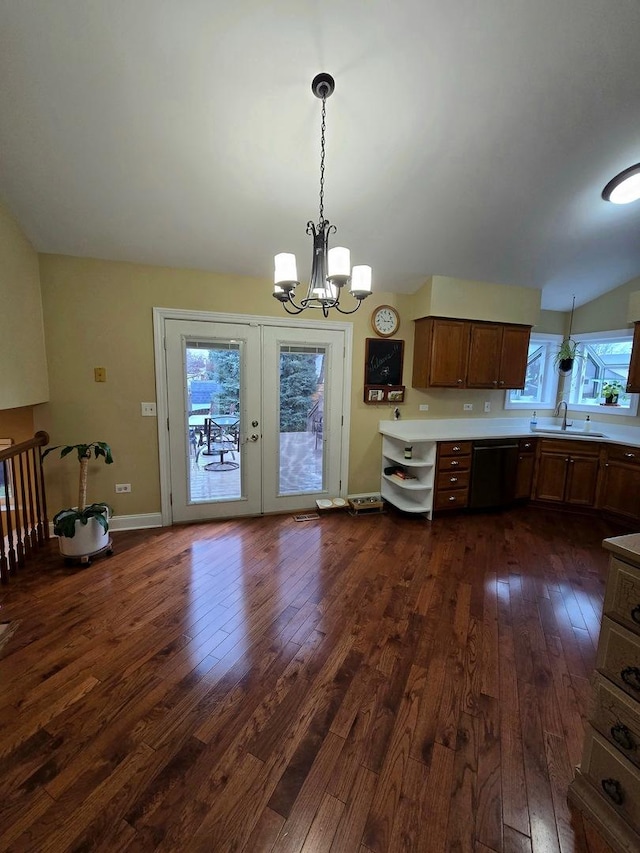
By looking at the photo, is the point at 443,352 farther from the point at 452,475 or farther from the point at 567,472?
the point at 567,472

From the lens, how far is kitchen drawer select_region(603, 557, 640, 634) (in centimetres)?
114

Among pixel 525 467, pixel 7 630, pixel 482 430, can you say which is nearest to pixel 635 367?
pixel 525 467

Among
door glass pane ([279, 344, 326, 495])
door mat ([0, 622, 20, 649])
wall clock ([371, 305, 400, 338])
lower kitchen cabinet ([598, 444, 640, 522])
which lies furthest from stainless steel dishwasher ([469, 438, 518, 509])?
door mat ([0, 622, 20, 649])

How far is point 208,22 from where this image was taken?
1.70 meters

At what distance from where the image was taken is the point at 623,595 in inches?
46.4

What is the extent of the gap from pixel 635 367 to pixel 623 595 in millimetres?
3547

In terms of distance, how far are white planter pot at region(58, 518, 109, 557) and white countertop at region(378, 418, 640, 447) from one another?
294cm

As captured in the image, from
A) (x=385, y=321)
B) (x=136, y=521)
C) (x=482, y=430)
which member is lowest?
(x=136, y=521)

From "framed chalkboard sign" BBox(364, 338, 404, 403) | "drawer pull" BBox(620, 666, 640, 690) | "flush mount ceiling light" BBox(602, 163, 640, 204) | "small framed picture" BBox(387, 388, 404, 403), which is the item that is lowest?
"drawer pull" BBox(620, 666, 640, 690)

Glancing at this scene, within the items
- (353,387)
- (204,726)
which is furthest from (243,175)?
(204,726)

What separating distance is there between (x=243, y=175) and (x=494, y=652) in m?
3.45

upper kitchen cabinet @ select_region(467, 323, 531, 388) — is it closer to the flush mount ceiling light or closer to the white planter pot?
the flush mount ceiling light

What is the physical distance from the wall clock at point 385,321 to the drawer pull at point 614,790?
368 centimetres

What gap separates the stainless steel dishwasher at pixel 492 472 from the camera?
402 centimetres
